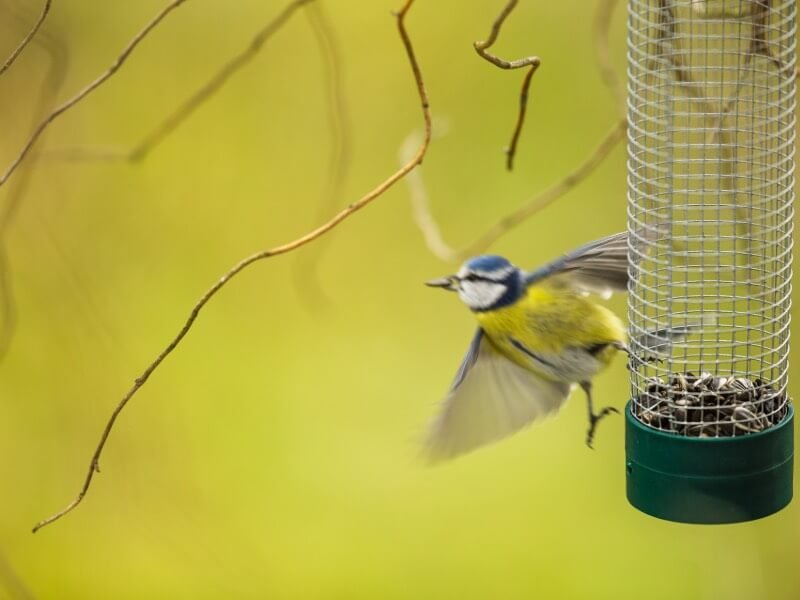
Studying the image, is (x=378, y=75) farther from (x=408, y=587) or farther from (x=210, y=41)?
(x=408, y=587)

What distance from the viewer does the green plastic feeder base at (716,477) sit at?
2.11 m

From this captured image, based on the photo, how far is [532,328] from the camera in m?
2.45

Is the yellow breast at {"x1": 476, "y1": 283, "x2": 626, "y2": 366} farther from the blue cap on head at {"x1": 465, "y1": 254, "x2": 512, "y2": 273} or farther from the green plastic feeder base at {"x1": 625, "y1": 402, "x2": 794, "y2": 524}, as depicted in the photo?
the green plastic feeder base at {"x1": 625, "y1": 402, "x2": 794, "y2": 524}

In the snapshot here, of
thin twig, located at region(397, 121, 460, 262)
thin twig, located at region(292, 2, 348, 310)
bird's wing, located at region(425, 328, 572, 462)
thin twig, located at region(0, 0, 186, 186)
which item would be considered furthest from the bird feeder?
thin twig, located at region(292, 2, 348, 310)

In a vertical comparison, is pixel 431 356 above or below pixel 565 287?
below

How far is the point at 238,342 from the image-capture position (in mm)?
4348

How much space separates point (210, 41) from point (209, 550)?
1.81 metres

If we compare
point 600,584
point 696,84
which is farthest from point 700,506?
point 600,584

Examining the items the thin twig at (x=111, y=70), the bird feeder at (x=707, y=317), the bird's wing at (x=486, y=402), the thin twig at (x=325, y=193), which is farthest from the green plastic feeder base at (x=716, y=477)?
the thin twig at (x=325, y=193)

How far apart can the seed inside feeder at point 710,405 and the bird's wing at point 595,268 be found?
243 mm

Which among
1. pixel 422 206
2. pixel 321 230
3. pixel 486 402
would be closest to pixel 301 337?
pixel 422 206

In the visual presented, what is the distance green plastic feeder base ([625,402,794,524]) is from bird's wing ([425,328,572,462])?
411mm

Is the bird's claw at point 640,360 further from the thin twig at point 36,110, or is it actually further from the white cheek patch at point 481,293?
the thin twig at point 36,110

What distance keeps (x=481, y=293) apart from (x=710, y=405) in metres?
0.51
